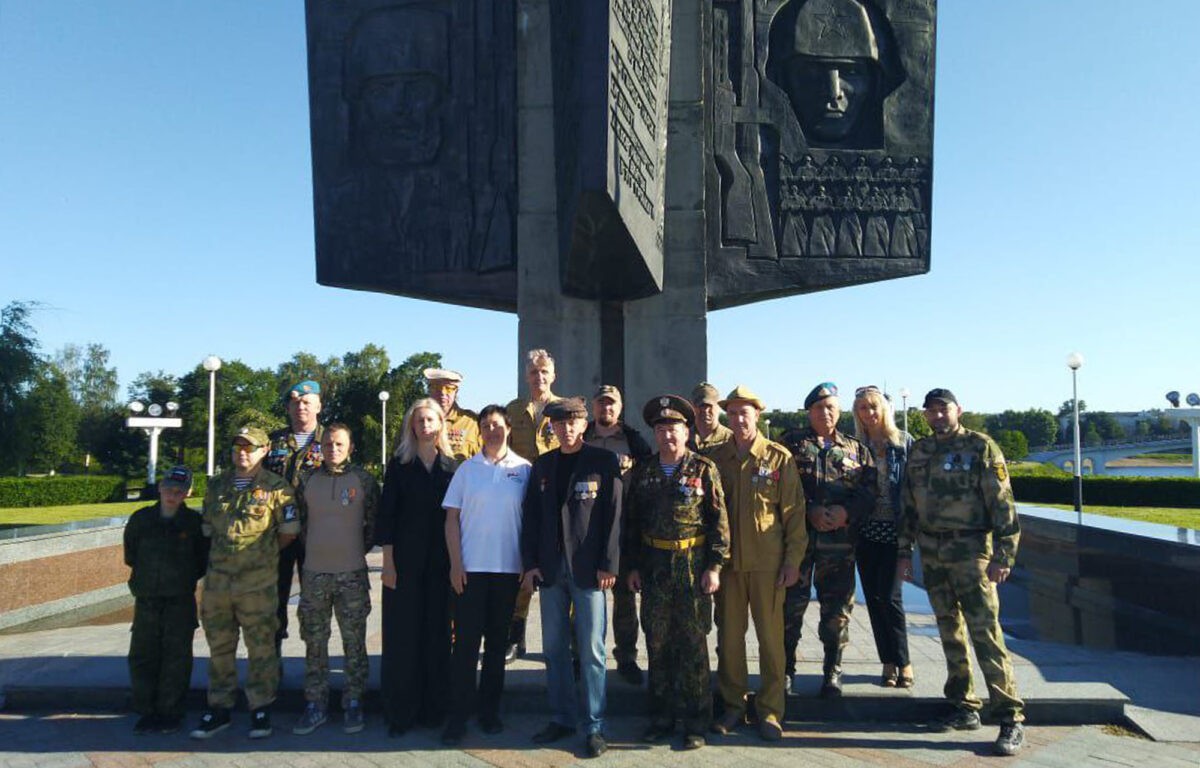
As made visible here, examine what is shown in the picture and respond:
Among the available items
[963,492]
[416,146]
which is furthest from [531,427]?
[416,146]

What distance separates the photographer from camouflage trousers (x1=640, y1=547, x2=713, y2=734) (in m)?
3.77

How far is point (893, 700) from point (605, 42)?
445 cm

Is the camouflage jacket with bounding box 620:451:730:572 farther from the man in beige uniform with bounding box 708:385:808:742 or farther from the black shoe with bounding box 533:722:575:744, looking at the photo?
the black shoe with bounding box 533:722:575:744

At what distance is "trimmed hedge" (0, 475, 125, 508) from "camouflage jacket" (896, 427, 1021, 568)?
30.6 metres

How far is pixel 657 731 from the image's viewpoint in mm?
3785

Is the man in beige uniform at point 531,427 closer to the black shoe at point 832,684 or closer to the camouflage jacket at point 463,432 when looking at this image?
the camouflage jacket at point 463,432

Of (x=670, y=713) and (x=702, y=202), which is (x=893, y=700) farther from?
(x=702, y=202)

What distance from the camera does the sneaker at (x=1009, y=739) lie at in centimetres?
360

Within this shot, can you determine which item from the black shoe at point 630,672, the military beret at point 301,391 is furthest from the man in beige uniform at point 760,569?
the military beret at point 301,391

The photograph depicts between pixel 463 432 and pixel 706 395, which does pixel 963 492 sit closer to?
pixel 706 395

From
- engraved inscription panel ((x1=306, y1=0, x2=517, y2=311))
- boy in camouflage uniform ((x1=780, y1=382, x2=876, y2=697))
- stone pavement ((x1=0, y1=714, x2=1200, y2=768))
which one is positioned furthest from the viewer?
engraved inscription panel ((x1=306, y1=0, x2=517, y2=311))

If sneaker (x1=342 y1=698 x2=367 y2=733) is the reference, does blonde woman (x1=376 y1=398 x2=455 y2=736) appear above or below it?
above

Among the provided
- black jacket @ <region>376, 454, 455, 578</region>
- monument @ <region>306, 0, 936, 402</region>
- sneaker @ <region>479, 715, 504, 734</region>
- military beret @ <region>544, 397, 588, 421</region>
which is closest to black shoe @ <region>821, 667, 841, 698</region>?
sneaker @ <region>479, 715, 504, 734</region>

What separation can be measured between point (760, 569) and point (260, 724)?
267 centimetres
